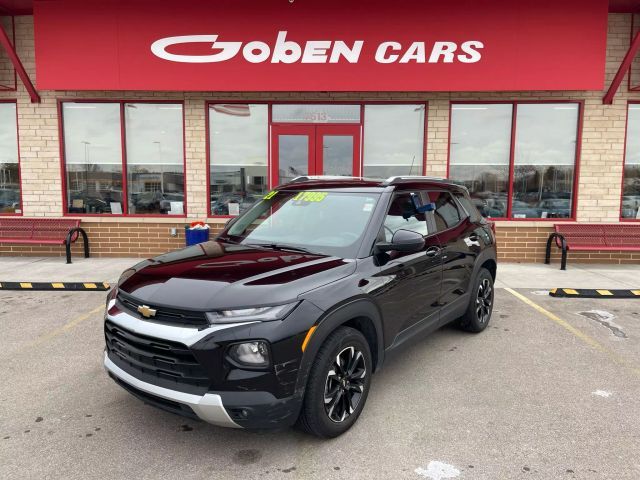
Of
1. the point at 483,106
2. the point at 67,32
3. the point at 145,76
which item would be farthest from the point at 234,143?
the point at 483,106

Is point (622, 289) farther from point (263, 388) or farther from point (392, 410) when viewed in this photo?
point (263, 388)

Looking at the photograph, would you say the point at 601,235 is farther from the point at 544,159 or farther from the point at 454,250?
the point at 454,250

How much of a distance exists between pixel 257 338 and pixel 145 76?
26.2ft

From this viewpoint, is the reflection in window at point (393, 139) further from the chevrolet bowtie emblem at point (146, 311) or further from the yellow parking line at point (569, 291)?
the chevrolet bowtie emblem at point (146, 311)

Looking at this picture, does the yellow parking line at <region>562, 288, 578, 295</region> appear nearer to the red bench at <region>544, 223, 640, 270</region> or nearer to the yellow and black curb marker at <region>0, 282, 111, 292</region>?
the red bench at <region>544, 223, 640, 270</region>

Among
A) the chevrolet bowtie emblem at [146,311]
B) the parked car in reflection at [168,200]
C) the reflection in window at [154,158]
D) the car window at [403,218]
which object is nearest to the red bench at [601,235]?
the car window at [403,218]

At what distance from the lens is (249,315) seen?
266 cm

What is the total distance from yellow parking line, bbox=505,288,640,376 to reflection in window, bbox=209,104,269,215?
566cm

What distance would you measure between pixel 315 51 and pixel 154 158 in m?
4.11

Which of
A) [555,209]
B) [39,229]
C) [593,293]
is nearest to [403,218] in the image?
[593,293]

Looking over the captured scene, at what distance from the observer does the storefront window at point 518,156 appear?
9.62 meters

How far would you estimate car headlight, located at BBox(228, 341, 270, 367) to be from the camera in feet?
8.55

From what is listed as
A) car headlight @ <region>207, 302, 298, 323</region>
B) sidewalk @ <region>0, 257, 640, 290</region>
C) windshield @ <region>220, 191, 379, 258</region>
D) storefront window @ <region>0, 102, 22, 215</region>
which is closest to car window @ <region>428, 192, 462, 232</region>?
windshield @ <region>220, 191, 379, 258</region>

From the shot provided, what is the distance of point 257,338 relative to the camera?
8.50 ft
